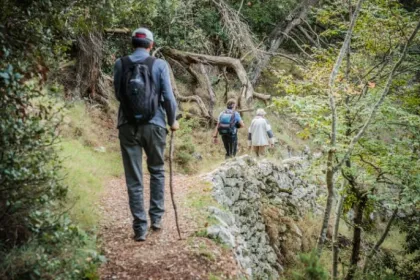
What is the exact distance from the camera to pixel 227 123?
1018cm

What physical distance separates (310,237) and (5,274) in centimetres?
989

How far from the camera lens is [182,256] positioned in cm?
448

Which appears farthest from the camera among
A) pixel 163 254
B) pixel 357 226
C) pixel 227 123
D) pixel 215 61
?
pixel 215 61

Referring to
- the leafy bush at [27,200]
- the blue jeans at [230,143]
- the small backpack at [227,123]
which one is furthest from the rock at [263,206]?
the leafy bush at [27,200]

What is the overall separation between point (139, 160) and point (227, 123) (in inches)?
225

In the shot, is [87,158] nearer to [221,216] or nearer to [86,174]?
[86,174]

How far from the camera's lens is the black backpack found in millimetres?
4273

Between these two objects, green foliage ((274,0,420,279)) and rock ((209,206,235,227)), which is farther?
green foliage ((274,0,420,279))

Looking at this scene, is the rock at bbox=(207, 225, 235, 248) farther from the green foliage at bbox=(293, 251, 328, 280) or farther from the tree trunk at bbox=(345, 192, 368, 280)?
the tree trunk at bbox=(345, 192, 368, 280)

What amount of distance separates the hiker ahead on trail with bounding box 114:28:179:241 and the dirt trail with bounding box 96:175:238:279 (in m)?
0.27

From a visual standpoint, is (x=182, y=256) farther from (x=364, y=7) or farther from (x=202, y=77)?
(x=202, y=77)

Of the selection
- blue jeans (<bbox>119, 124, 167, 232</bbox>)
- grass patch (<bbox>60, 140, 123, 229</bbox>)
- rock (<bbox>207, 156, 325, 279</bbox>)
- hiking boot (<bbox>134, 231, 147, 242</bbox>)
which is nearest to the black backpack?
blue jeans (<bbox>119, 124, 167, 232</bbox>)

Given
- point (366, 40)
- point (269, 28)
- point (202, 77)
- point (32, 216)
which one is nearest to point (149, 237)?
point (32, 216)

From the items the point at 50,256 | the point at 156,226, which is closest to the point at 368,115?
the point at 156,226
